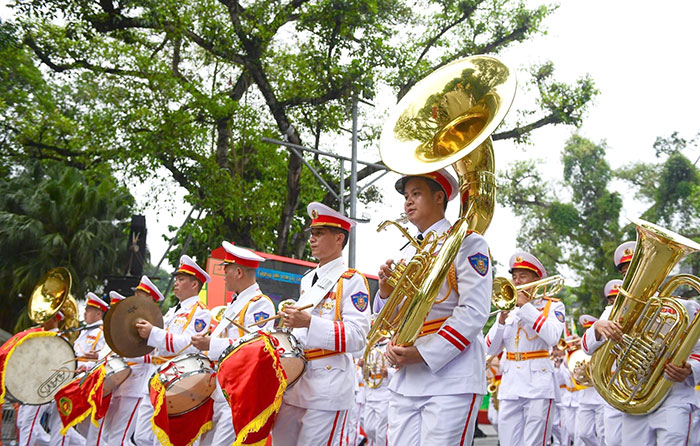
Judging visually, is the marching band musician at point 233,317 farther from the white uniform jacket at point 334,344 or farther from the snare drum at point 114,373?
the snare drum at point 114,373

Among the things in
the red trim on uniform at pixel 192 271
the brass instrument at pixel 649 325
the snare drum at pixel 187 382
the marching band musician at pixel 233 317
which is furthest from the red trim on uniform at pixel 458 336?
the red trim on uniform at pixel 192 271

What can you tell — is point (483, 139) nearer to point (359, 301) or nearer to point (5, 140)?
point (359, 301)

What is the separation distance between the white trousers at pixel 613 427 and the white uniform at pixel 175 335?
12.9 feet

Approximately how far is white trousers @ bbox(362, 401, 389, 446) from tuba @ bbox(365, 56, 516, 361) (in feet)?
29.0

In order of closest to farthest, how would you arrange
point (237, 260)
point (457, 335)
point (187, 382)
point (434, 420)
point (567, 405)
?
point (434, 420) → point (457, 335) → point (187, 382) → point (237, 260) → point (567, 405)

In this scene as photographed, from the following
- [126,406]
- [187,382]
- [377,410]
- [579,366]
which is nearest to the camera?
[187,382]

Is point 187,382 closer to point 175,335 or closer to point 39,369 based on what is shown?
point 175,335

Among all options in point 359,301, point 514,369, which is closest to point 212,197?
point 514,369

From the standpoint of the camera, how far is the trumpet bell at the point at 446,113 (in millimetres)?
4191

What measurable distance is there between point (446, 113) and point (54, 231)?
2097 centimetres

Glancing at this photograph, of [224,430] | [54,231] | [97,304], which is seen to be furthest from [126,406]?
[54,231]

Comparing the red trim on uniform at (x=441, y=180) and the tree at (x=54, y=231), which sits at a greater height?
the red trim on uniform at (x=441, y=180)

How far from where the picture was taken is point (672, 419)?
523 cm

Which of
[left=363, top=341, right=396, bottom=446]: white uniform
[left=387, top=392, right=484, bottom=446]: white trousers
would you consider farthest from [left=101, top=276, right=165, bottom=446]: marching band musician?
[left=363, top=341, right=396, bottom=446]: white uniform
